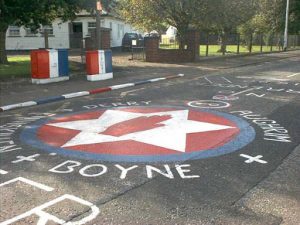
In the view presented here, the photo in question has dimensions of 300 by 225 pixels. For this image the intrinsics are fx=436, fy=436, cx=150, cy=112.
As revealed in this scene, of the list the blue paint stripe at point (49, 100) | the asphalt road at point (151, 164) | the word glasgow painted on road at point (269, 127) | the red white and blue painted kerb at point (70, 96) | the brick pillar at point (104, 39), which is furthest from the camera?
the brick pillar at point (104, 39)

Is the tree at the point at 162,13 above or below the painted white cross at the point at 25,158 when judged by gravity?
above

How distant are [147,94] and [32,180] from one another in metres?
8.16

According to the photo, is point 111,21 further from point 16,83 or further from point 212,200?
point 212,200

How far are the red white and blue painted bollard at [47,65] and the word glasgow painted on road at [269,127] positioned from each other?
848 cm

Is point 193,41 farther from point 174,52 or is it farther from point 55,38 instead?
point 55,38

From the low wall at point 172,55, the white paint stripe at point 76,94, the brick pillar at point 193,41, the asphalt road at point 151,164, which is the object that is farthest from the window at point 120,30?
the asphalt road at point 151,164

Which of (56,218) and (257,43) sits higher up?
(257,43)

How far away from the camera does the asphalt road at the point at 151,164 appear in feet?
14.9

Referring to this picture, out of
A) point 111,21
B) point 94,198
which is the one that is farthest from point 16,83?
point 111,21

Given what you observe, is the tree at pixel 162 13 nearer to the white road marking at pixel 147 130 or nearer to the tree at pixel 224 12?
the tree at pixel 224 12

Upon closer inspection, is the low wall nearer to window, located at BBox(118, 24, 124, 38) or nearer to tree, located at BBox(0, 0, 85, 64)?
tree, located at BBox(0, 0, 85, 64)

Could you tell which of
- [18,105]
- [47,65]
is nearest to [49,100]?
[18,105]

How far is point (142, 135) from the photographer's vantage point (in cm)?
775

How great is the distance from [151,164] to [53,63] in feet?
36.6
